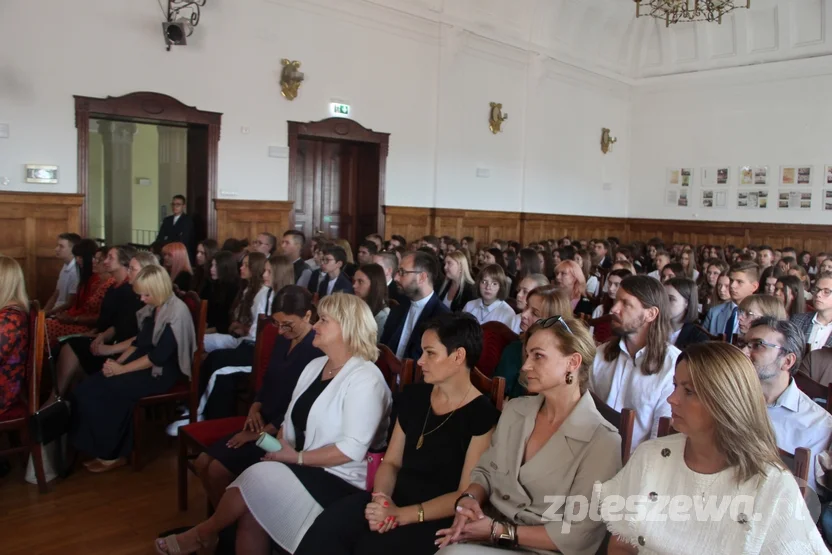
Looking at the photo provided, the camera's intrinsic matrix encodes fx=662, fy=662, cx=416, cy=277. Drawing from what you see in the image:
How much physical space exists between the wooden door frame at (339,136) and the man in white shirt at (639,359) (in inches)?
313

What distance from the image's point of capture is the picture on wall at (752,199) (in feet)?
50.0

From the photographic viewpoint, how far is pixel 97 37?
26.9 feet

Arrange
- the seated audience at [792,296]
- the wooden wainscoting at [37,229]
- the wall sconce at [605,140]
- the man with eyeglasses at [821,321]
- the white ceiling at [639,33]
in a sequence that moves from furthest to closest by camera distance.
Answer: the wall sconce at [605,140] < the white ceiling at [639,33] < the wooden wainscoting at [37,229] < the seated audience at [792,296] < the man with eyeglasses at [821,321]

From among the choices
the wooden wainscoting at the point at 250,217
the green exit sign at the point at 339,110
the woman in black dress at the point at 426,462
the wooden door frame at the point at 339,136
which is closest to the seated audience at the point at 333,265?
the woman in black dress at the point at 426,462

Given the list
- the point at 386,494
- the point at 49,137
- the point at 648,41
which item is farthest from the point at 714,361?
the point at 648,41

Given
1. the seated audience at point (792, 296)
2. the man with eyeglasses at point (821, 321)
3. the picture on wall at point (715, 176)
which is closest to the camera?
the man with eyeglasses at point (821, 321)

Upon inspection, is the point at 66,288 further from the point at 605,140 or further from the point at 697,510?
the point at 605,140

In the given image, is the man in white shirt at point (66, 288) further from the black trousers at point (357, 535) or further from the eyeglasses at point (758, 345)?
the eyeglasses at point (758, 345)

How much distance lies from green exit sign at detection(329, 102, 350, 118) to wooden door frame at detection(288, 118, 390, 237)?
0.08 metres

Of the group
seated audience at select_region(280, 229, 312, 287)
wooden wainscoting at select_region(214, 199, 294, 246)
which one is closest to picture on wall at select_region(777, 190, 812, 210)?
wooden wainscoting at select_region(214, 199, 294, 246)

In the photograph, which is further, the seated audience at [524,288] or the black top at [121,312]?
the black top at [121,312]

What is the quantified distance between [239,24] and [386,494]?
8.48m

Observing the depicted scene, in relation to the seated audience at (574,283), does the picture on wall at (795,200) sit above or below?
above

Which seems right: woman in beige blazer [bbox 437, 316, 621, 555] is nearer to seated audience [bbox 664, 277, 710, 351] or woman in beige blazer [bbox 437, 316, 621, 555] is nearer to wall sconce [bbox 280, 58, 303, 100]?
seated audience [bbox 664, 277, 710, 351]
